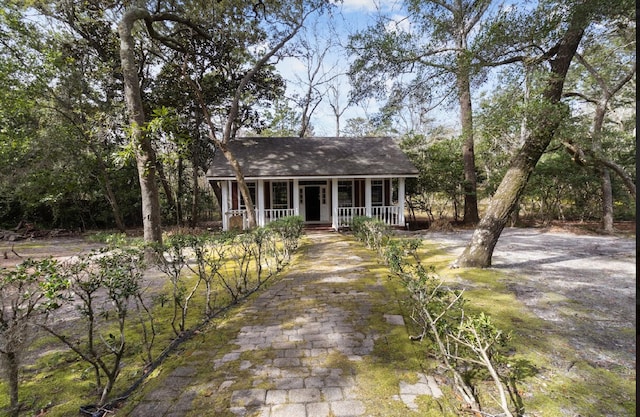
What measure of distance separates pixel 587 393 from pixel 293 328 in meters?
2.87

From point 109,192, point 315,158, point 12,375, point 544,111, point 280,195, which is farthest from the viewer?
point 280,195

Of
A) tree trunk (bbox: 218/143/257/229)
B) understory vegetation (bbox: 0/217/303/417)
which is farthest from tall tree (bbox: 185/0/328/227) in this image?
understory vegetation (bbox: 0/217/303/417)

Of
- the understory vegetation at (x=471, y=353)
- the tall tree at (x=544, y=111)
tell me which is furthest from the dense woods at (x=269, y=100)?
the understory vegetation at (x=471, y=353)

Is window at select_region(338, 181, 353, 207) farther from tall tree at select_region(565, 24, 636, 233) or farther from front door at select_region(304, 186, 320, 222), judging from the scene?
tall tree at select_region(565, 24, 636, 233)

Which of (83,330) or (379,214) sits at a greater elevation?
(379,214)

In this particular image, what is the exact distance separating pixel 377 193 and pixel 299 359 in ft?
43.1

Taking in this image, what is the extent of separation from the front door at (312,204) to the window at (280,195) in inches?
41.0

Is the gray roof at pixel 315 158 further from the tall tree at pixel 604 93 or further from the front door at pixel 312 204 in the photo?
the tall tree at pixel 604 93

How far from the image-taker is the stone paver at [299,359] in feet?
7.74

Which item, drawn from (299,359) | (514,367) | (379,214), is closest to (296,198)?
(379,214)

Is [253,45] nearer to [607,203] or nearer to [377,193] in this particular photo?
[377,193]

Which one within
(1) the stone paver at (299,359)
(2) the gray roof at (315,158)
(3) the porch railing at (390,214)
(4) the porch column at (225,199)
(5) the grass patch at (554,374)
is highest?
(2) the gray roof at (315,158)

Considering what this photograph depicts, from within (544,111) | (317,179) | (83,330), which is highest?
(544,111)

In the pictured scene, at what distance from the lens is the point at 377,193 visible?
1557 centimetres
